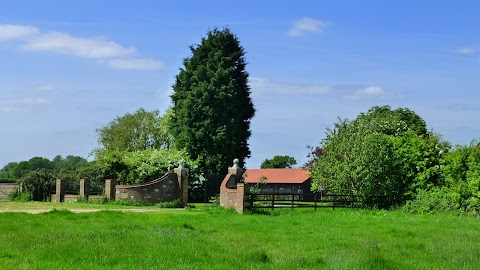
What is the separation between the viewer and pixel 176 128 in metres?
52.7

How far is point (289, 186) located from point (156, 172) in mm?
42693

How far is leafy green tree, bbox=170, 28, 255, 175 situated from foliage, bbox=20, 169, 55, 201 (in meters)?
12.8

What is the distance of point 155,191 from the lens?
35781 millimetres

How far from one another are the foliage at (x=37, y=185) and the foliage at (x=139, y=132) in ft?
79.4

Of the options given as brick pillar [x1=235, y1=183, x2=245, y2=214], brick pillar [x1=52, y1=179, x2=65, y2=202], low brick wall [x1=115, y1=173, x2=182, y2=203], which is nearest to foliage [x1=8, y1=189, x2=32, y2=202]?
brick pillar [x1=52, y1=179, x2=65, y2=202]

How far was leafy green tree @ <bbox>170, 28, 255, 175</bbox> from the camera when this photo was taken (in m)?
50.6

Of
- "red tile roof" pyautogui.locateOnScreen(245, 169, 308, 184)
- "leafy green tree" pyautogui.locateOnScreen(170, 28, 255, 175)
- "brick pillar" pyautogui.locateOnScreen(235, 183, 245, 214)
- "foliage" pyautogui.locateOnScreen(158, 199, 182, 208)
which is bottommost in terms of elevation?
"foliage" pyautogui.locateOnScreen(158, 199, 182, 208)

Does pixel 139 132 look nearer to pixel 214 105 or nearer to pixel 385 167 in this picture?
pixel 214 105

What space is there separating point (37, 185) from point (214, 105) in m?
16.1

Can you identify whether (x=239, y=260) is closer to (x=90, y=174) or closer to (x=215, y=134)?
(x=90, y=174)

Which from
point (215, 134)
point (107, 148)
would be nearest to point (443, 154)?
point (215, 134)

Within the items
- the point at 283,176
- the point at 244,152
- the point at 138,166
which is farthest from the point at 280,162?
the point at 138,166

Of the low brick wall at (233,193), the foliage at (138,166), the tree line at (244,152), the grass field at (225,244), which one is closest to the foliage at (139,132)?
the tree line at (244,152)

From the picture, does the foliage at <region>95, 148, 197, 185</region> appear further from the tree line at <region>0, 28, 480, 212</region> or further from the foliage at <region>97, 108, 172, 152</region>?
the foliage at <region>97, 108, 172, 152</region>
